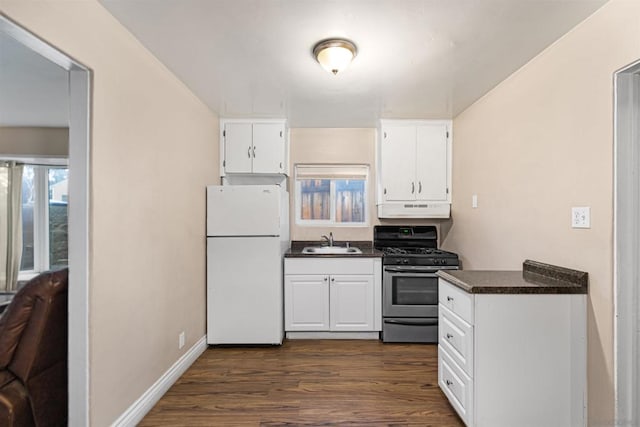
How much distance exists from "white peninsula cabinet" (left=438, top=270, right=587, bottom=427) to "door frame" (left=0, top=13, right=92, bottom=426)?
1.97 metres

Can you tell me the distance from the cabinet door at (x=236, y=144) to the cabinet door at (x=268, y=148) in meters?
0.07

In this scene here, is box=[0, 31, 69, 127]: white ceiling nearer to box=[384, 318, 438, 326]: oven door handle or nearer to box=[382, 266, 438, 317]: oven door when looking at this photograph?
box=[382, 266, 438, 317]: oven door

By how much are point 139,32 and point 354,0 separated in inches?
48.5

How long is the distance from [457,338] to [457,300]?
224mm

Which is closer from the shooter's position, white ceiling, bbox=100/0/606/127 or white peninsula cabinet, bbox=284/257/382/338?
white ceiling, bbox=100/0/606/127

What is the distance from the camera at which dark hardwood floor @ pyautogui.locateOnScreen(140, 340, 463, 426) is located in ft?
6.73

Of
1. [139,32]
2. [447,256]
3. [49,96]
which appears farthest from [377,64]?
[49,96]

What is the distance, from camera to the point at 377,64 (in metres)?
2.26

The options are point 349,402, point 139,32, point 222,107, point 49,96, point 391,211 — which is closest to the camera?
point 139,32

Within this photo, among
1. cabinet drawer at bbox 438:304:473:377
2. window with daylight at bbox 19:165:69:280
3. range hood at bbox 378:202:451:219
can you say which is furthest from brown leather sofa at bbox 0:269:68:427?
window with daylight at bbox 19:165:69:280

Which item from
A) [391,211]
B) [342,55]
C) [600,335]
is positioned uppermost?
[342,55]

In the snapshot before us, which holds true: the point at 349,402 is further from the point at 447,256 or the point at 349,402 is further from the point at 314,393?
the point at 447,256

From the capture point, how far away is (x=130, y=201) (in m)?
1.91

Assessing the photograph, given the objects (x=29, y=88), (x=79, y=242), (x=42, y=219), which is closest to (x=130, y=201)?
(x=79, y=242)
